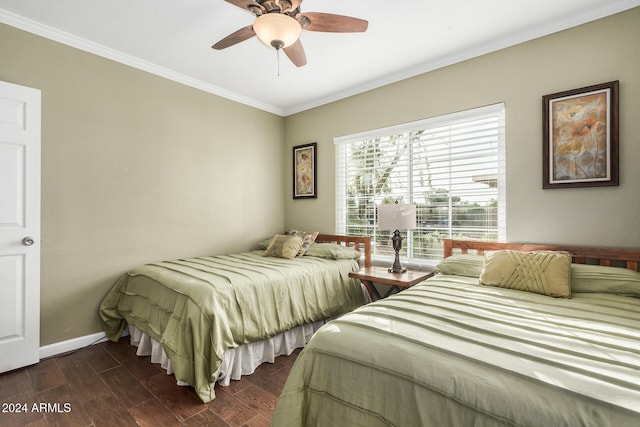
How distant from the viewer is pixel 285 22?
179cm

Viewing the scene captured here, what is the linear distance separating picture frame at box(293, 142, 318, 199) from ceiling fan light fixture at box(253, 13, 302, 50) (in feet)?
7.58

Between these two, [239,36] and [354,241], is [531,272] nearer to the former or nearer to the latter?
[354,241]

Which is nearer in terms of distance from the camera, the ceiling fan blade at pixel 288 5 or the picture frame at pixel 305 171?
the ceiling fan blade at pixel 288 5

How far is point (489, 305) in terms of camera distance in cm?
171

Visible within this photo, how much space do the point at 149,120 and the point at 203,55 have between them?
876 millimetres

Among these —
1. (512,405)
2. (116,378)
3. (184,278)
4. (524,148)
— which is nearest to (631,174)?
(524,148)

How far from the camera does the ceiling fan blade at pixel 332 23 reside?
6.17 ft

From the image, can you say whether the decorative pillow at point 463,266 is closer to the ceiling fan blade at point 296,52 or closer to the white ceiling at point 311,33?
the white ceiling at point 311,33

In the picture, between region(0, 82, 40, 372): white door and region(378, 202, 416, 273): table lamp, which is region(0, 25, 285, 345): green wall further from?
region(378, 202, 416, 273): table lamp

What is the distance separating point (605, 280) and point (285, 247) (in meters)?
2.63

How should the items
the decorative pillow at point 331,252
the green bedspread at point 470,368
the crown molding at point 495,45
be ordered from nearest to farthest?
the green bedspread at point 470,368 < the crown molding at point 495,45 < the decorative pillow at point 331,252

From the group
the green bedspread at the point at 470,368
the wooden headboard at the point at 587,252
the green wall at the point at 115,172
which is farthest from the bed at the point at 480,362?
the green wall at the point at 115,172

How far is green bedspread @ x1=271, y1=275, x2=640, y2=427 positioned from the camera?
903mm

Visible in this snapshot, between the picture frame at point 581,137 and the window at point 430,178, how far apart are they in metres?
0.36
